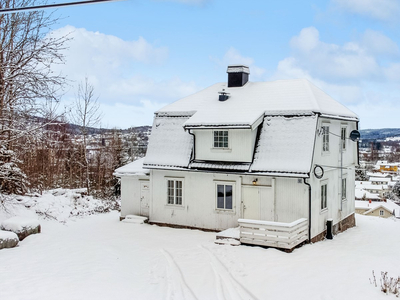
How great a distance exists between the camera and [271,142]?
16406 millimetres

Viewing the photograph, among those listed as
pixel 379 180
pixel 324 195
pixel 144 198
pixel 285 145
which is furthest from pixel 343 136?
pixel 379 180

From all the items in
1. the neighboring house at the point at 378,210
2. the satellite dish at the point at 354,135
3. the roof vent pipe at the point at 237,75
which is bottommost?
the neighboring house at the point at 378,210

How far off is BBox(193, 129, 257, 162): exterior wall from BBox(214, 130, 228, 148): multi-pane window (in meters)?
0.18

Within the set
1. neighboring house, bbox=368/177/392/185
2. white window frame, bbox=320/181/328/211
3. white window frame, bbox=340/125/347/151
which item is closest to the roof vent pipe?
white window frame, bbox=340/125/347/151

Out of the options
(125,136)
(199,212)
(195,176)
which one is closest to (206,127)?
(195,176)

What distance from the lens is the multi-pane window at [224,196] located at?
1698cm

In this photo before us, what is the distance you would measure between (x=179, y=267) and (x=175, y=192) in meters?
6.85

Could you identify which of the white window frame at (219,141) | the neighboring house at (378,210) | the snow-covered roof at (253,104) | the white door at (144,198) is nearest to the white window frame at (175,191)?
the white door at (144,198)

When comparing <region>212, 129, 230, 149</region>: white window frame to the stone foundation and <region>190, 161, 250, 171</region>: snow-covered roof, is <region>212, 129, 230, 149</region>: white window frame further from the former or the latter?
the stone foundation

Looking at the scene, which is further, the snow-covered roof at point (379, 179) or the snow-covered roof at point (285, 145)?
the snow-covered roof at point (379, 179)

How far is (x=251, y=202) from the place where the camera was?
54.3 feet

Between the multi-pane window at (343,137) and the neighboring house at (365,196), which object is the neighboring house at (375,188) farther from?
the multi-pane window at (343,137)

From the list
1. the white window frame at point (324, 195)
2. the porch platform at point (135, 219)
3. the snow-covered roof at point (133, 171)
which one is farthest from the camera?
the snow-covered roof at point (133, 171)

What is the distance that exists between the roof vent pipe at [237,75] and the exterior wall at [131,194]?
22.7 ft
